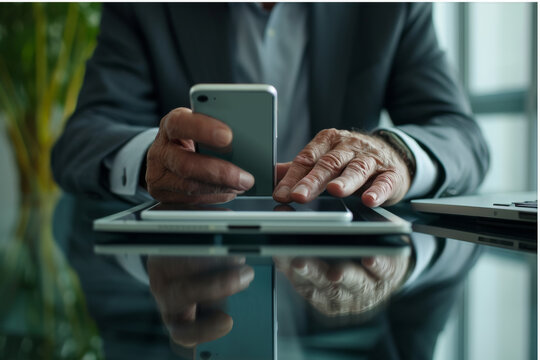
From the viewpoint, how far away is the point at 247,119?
397 millimetres

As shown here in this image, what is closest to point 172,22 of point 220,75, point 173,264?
point 220,75

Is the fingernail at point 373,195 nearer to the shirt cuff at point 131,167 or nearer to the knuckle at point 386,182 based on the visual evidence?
the knuckle at point 386,182

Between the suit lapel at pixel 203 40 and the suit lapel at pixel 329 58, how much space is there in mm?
194

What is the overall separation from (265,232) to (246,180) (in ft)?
0.33

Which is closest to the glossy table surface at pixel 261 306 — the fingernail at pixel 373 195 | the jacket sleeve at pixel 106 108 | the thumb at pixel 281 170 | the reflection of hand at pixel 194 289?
the reflection of hand at pixel 194 289

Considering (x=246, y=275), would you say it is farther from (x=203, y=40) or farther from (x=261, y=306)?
(x=203, y=40)

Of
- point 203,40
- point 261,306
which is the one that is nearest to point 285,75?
point 203,40

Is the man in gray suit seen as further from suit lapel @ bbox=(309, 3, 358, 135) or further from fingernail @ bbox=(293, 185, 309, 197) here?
fingernail @ bbox=(293, 185, 309, 197)

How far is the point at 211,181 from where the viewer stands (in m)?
0.42

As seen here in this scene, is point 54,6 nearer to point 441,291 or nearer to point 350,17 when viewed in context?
point 350,17

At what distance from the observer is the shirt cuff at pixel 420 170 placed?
568 millimetres

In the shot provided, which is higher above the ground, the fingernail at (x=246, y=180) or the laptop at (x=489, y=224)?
the fingernail at (x=246, y=180)

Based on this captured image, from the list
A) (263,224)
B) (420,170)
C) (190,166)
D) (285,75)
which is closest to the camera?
(263,224)

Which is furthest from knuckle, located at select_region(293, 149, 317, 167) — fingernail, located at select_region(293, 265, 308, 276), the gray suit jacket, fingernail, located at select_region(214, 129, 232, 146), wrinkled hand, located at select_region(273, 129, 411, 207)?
the gray suit jacket
